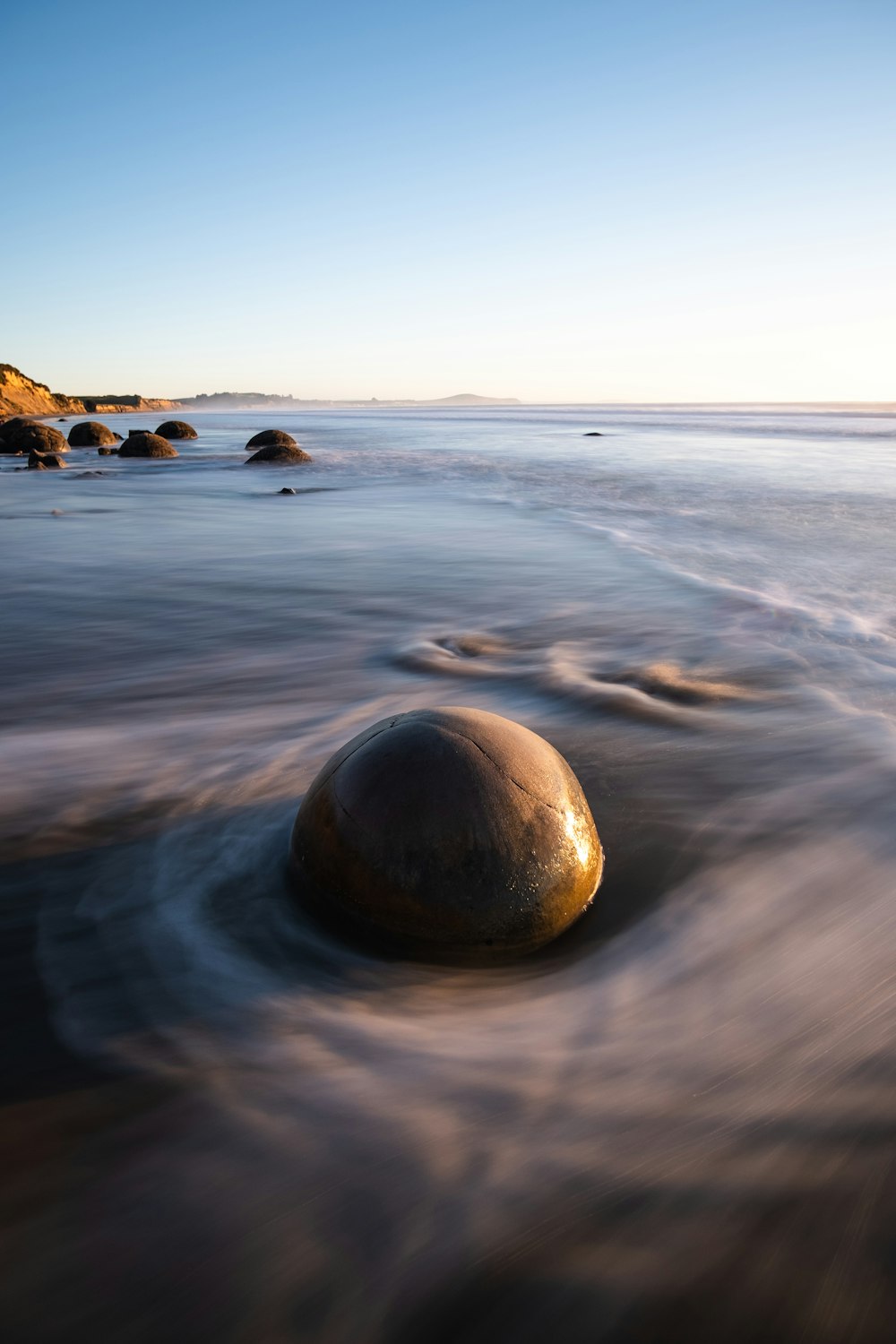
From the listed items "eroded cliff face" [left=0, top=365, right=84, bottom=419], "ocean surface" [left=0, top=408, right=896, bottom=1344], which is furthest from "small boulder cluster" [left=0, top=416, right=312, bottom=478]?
"eroded cliff face" [left=0, top=365, right=84, bottom=419]

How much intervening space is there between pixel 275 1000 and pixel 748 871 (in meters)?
1.79

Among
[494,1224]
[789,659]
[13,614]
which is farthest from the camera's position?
[13,614]

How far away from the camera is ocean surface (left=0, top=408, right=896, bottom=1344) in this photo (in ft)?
5.17

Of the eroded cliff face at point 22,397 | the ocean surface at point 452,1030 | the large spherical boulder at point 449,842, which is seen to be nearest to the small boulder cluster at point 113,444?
the ocean surface at point 452,1030

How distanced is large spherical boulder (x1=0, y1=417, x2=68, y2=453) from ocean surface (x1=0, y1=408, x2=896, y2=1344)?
2278 centimetres

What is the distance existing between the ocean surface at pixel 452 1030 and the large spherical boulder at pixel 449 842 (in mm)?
113

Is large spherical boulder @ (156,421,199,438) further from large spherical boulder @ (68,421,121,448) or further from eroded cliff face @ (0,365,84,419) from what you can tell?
eroded cliff face @ (0,365,84,419)

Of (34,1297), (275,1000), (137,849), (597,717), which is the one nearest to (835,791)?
(597,717)

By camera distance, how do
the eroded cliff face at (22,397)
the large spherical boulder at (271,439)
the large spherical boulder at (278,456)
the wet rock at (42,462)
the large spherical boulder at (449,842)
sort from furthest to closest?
the eroded cliff face at (22,397) < the large spherical boulder at (271,439) < the large spherical boulder at (278,456) < the wet rock at (42,462) < the large spherical boulder at (449,842)

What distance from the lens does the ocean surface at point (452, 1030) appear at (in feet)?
5.17

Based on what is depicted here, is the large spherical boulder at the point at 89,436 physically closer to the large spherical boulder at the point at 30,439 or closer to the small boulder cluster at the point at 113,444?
the small boulder cluster at the point at 113,444

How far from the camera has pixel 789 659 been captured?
5336 millimetres

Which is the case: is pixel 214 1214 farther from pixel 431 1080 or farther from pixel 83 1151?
pixel 431 1080

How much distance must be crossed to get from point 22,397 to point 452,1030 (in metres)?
62.8
